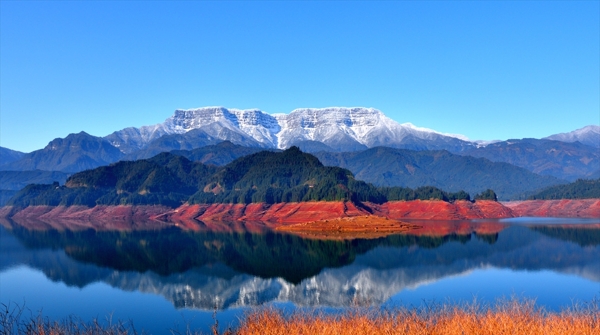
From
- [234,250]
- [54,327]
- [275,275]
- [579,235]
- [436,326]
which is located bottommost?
[579,235]

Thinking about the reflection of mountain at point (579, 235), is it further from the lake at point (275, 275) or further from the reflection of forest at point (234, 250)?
the reflection of forest at point (234, 250)

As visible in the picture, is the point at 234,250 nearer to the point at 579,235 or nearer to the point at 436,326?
the point at 436,326

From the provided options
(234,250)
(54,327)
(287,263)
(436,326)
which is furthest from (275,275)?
(54,327)

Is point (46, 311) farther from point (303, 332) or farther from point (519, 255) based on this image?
point (519, 255)

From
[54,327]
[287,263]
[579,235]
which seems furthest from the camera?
[579,235]

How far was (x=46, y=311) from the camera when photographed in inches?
1822

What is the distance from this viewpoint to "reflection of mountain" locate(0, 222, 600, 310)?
55.7 meters

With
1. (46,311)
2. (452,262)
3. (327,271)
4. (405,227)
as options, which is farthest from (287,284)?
(405,227)

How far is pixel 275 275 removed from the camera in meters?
66.6

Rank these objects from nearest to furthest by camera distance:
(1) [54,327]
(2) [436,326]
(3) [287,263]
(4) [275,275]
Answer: (1) [54,327] → (2) [436,326] → (4) [275,275] → (3) [287,263]

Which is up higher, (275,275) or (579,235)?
(275,275)

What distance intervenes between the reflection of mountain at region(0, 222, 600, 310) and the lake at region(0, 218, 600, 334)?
0.54ft

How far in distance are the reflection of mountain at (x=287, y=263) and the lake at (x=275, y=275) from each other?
163mm

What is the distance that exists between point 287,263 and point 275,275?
10.5m
